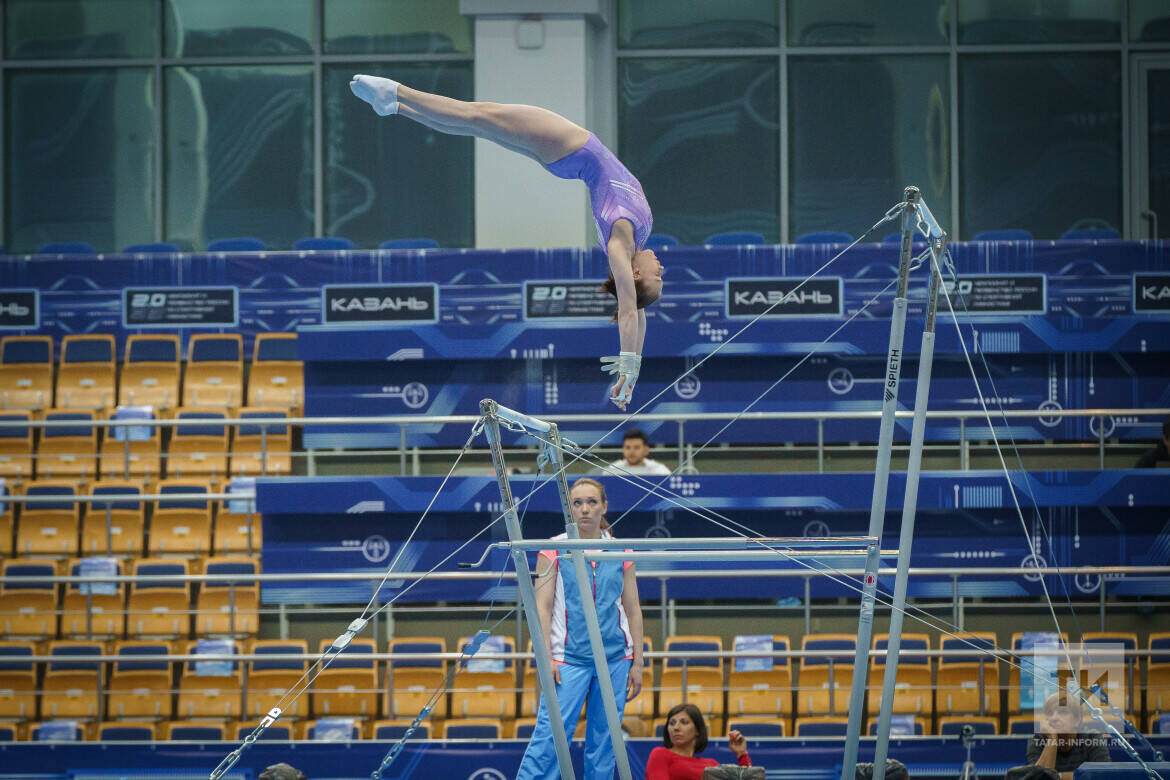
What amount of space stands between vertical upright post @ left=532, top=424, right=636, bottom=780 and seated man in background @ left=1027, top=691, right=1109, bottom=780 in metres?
1.85

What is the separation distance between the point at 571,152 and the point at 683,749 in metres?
2.56

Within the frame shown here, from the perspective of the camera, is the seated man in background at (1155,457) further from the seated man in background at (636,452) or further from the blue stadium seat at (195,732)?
the blue stadium seat at (195,732)

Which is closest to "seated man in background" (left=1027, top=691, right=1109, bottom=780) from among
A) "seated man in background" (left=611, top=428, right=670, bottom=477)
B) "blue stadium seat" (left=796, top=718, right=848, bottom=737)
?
"blue stadium seat" (left=796, top=718, right=848, bottom=737)

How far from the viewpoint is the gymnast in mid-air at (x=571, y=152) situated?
4.57 meters

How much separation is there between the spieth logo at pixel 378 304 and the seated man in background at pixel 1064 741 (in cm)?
656

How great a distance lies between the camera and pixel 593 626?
15.4 feet

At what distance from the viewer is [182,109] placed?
1387 cm

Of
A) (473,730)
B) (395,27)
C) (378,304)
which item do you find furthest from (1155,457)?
(395,27)

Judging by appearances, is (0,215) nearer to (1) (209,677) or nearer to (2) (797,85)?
(1) (209,677)

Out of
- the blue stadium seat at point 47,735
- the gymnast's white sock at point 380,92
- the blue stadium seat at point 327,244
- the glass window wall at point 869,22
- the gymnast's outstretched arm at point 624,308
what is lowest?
the blue stadium seat at point 47,735

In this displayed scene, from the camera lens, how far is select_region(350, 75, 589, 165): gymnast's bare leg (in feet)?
15.2

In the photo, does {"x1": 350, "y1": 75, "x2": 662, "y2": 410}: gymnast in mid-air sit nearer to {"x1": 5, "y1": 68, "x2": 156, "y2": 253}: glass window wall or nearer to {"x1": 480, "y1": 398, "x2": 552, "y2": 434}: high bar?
{"x1": 480, "y1": 398, "x2": 552, "y2": 434}: high bar

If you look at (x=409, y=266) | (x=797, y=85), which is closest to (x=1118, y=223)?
(x=797, y=85)

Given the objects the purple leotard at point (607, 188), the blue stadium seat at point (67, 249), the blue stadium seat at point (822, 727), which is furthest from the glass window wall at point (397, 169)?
the purple leotard at point (607, 188)
